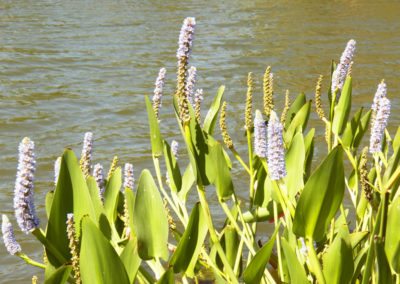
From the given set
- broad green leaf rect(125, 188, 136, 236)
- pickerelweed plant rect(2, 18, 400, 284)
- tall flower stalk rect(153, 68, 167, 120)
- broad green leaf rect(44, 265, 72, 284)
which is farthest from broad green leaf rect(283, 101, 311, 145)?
broad green leaf rect(44, 265, 72, 284)

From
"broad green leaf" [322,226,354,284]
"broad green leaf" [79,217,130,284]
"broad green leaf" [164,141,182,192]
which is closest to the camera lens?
"broad green leaf" [79,217,130,284]

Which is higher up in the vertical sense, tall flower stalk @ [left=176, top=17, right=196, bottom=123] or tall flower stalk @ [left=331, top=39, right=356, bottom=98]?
tall flower stalk @ [left=176, top=17, right=196, bottom=123]

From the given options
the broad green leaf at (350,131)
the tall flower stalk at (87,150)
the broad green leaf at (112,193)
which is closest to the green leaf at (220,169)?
the broad green leaf at (112,193)

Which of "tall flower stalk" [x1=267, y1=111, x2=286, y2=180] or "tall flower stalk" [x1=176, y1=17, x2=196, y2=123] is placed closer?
"tall flower stalk" [x1=267, y1=111, x2=286, y2=180]

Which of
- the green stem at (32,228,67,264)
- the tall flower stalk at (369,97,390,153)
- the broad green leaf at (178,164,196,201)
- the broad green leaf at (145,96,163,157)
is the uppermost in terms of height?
the tall flower stalk at (369,97,390,153)

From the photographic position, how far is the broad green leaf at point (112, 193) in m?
2.58

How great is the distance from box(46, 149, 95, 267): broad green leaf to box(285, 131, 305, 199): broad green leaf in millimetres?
598

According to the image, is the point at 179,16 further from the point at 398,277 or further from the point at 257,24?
the point at 398,277

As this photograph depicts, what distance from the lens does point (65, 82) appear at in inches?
319

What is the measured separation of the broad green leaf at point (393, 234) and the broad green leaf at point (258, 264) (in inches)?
11.8

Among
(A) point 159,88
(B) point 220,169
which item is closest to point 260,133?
(B) point 220,169

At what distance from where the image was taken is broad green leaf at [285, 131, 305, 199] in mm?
2426

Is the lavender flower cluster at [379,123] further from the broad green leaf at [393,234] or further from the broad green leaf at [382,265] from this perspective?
the broad green leaf at [382,265]

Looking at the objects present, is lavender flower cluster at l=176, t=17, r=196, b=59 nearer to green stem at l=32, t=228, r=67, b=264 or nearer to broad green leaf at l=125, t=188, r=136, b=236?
broad green leaf at l=125, t=188, r=136, b=236
